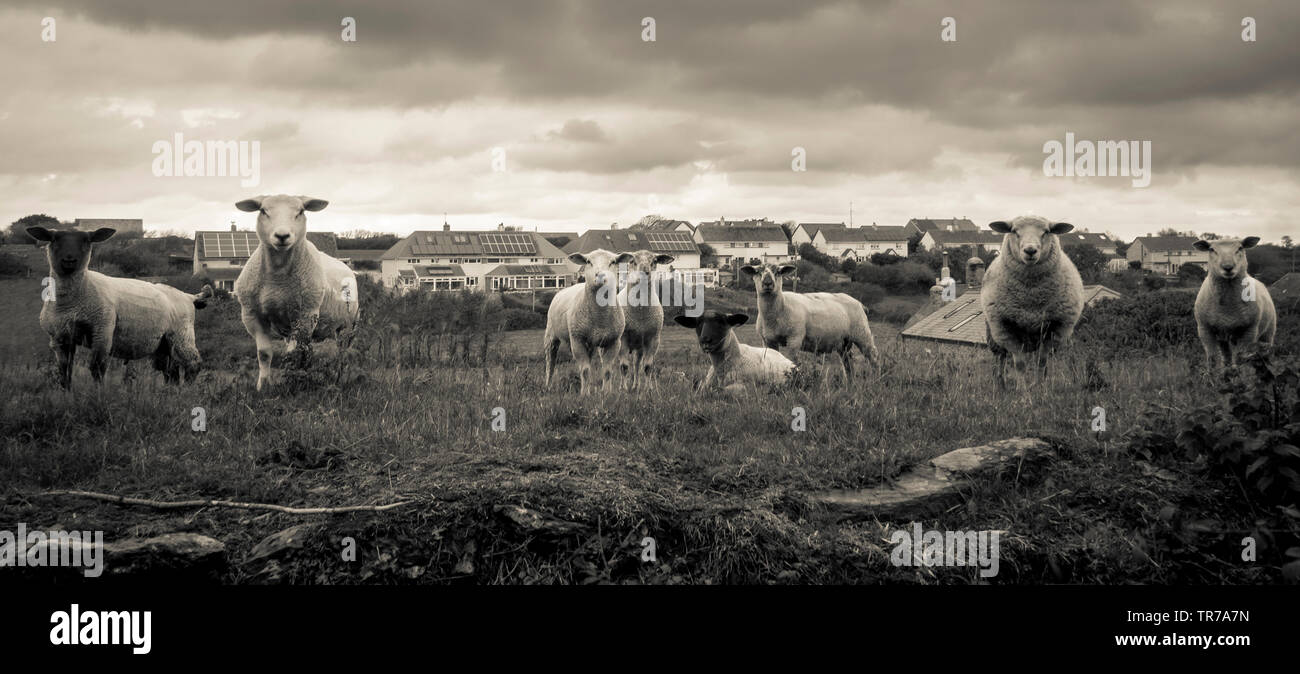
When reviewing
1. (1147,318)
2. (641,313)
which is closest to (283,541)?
(641,313)

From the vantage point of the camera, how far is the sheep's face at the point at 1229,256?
13297 mm

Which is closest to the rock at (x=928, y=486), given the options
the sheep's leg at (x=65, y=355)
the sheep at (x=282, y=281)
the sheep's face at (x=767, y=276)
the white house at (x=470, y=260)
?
the sheep at (x=282, y=281)

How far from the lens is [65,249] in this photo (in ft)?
34.9

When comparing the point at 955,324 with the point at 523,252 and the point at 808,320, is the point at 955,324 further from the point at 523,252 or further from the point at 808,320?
the point at 808,320

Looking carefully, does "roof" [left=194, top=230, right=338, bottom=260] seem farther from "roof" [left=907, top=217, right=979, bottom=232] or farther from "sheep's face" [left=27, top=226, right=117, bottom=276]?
"roof" [left=907, top=217, right=979, bottom=232]

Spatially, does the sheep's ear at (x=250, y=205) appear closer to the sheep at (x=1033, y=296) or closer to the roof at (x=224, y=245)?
the sheep at (x=1033, y=296)

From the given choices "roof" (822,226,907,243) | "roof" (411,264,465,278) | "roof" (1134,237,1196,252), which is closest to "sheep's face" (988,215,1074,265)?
"roof" (411,264,465,278)

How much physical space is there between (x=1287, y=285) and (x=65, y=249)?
32.9 metres

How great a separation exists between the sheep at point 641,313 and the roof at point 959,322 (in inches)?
1082

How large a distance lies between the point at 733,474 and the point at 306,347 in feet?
19.7

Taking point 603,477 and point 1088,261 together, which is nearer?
point 603,477
